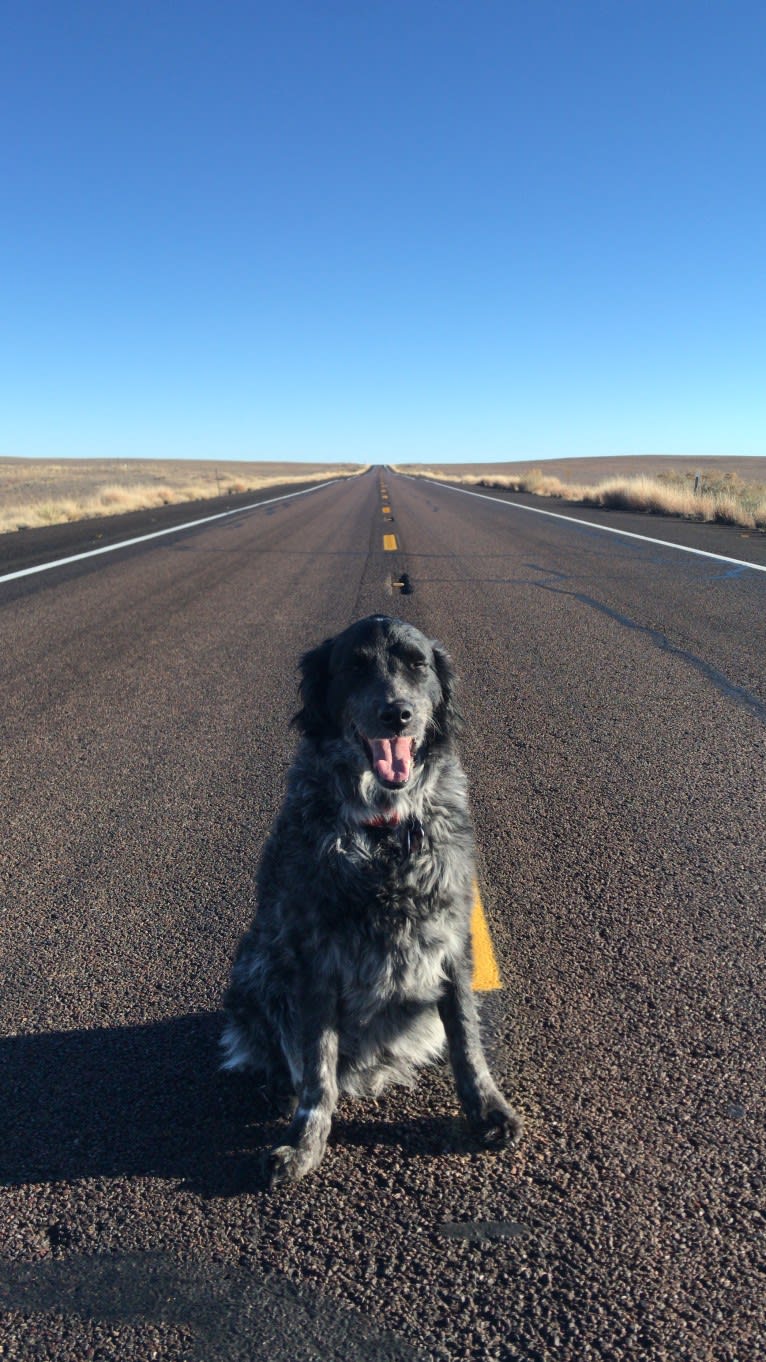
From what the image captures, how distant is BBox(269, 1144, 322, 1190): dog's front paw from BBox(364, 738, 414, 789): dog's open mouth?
102cm

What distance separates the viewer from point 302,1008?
8.95ft

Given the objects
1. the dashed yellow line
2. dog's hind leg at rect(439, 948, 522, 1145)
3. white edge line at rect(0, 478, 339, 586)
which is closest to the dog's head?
dog's hind leg at rect(439, 948, 522, 1145)

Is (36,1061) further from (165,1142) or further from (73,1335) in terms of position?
(73,1335)

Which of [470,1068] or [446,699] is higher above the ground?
[446,699]

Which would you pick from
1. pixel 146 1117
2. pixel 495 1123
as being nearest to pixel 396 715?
pixel 495 1123

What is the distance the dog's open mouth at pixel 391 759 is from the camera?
287cm

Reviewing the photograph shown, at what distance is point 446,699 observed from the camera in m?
3.26

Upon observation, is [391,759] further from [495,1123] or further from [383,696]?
A: [495,1123]

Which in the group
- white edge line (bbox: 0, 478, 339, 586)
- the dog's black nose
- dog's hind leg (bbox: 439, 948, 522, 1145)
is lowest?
white edge line (bbox: 0, 478, 339, 586)

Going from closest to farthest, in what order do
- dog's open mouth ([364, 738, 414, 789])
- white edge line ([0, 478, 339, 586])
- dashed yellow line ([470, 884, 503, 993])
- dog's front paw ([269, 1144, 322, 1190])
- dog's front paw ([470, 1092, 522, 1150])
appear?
dog's front paw ([269, 1144, 322, 1190]) → dog's front paw ([470, 1092, 522, 1150]) → dog's open mouth ([364, 738, 414, 789]) → dashed yellow line ([470, 884, 503, 993]) → white edge line ([0, 478, 339, 586])

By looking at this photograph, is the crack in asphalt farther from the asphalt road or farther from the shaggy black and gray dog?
the shaggy black and gray dog

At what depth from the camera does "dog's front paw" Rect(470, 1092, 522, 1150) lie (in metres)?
2.60

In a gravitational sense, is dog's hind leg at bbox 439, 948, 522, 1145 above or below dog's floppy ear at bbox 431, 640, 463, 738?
below

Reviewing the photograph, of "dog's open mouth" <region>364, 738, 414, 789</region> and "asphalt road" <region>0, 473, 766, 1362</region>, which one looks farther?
"dog's open mouth" <region>364, 738, 414, 789</region>
